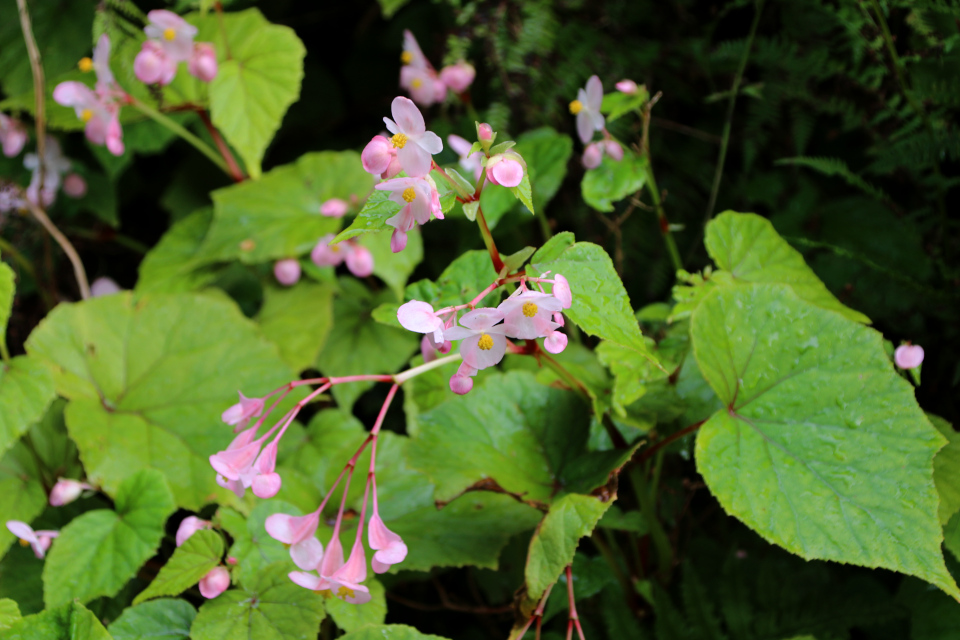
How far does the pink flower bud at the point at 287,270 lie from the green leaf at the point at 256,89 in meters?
0.22

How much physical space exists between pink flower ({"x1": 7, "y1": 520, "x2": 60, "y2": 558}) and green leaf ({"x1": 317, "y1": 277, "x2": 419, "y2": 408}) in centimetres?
56

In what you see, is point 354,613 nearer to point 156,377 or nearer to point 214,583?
point 214,583

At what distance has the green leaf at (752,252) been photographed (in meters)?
1.01

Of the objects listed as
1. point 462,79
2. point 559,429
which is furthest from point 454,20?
point 559,429

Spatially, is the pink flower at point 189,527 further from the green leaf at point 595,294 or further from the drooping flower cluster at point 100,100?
the drooping flower cluster at point 100,100

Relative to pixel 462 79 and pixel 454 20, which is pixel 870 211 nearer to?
pixel 462 79

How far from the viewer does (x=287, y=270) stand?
1.49m

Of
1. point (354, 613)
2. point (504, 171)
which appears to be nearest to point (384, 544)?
point (354, 613)

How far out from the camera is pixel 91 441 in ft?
3.70

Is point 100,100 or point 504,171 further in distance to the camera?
point 100,100

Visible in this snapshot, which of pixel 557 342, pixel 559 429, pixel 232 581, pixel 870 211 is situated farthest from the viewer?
pixel 870 211

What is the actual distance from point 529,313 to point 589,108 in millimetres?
578

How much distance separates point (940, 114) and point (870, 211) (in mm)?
270

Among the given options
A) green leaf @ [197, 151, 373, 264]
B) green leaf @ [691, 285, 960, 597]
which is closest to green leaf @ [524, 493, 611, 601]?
green leaf @ [691, 285, 960, 597]
